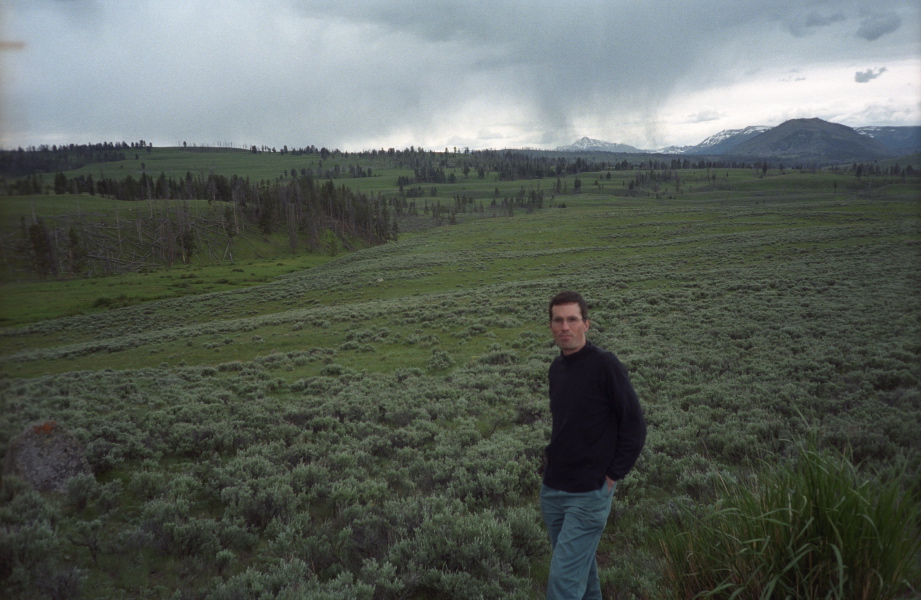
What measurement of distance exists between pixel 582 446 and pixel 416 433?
5.99m

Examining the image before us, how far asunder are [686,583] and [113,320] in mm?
40299

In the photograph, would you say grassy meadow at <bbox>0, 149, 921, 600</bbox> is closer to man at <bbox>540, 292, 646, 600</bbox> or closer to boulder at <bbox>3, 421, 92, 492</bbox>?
boulder at <bbox>3, 421, 92, 492</bbox>

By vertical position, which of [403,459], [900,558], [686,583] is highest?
[900,558]

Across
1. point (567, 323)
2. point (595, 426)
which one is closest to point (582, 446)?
point (595, 426)

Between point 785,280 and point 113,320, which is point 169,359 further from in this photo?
point 785,280

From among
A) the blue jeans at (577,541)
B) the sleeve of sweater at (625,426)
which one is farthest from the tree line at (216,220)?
the sleeve of sweater at (625,426)

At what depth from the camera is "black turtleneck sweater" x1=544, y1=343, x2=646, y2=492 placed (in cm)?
378

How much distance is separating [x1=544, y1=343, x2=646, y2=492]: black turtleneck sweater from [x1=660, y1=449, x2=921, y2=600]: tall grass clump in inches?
38.6

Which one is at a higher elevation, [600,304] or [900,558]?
[900,558]

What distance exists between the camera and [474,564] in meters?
5.12

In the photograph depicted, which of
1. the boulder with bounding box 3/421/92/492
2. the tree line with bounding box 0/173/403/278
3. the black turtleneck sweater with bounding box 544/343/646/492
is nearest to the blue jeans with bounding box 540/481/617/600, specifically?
the black turtleneck sweater with bounding box 544/343/646/492

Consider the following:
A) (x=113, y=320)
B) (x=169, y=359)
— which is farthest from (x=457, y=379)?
(x=113, y=320)

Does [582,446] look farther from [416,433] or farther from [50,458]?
[50,458]

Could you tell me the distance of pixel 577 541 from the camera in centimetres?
377
